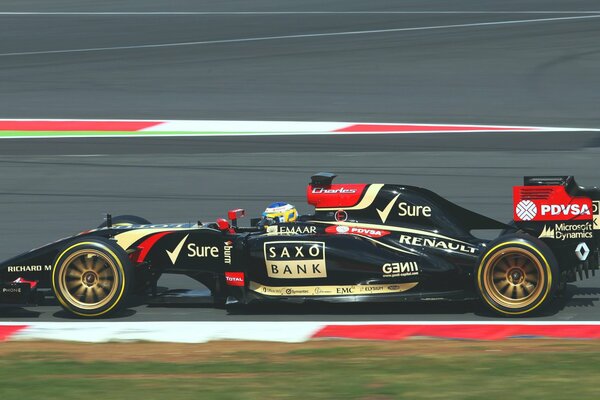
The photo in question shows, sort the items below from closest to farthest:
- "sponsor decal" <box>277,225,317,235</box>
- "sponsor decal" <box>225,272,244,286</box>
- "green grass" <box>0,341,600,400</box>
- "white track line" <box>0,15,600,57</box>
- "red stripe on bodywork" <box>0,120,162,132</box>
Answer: "green grass" <box>0,341,600,400</box>, "sponsor decal" <box>225,272,244,286</box>, "sponsor decal" <box>277,225,317,235</box>, "red stripe on bodywork" <box>0,120,162,132</box>, "white track line" <box>0,15,600,57</box>

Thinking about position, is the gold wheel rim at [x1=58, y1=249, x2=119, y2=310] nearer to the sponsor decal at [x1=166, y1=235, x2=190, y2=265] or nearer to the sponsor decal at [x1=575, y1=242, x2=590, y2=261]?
the sponsor decal at [x1=166, y1=235, x2=190, y2=265]

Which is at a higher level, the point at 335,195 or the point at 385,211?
the point at 335,195

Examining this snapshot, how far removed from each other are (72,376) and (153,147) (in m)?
9.53

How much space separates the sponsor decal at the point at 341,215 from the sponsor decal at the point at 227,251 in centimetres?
93

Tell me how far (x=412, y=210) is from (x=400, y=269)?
0.61m

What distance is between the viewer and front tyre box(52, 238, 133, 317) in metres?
9.04

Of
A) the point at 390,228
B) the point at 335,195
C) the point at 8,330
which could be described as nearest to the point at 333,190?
the point at 335,195

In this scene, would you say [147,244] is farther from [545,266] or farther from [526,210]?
[545,266]

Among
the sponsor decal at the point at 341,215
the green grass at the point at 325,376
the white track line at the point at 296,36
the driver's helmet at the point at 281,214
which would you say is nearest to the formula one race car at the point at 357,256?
the sponsor decal at the point at 341,215

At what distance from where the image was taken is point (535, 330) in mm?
8438

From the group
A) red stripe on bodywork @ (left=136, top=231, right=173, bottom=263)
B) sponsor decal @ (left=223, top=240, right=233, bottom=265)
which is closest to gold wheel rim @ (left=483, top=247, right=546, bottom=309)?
sponsor decal @ (left=223, top=240, right=233, bottom=265)

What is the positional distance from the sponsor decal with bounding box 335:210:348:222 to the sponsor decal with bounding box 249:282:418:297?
0.64m

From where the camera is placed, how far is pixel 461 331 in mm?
8492

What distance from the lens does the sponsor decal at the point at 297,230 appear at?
9.21 m
